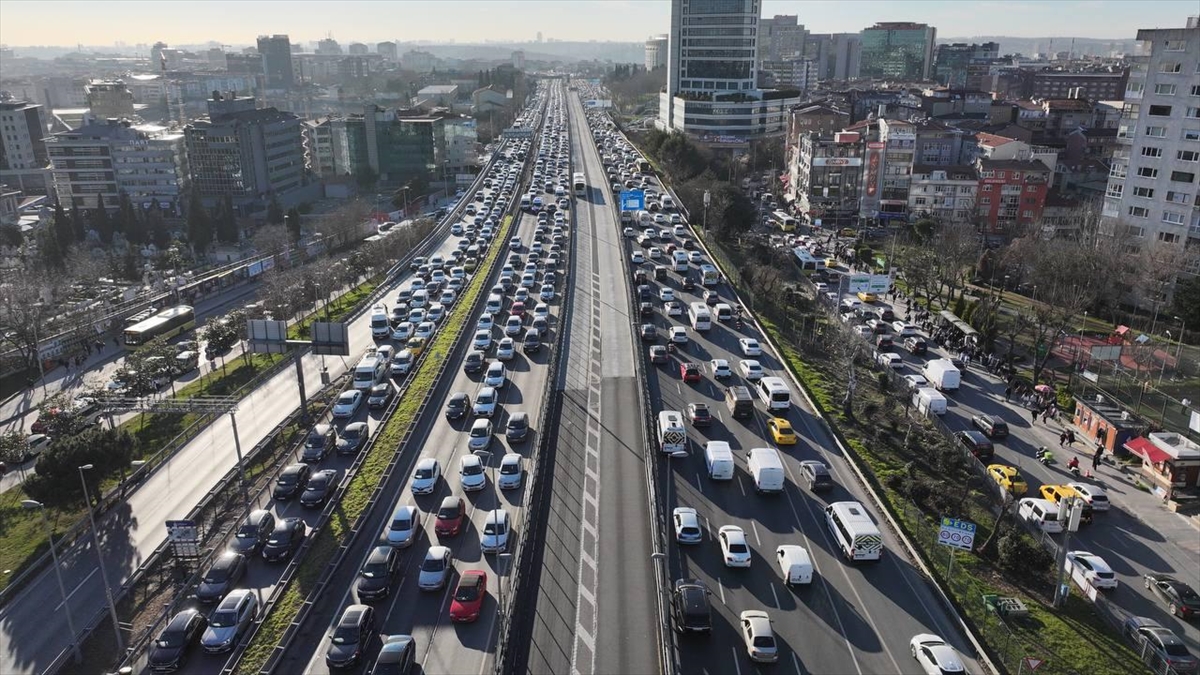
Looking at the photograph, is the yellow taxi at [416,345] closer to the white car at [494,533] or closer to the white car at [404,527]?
the white car at [404,527]

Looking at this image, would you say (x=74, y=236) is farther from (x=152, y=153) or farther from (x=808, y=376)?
(x=808, y=376)

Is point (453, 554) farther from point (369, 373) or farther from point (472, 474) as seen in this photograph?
point (369, 373)

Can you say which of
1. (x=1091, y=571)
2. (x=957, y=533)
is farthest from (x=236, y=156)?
(x=1091, y=571)

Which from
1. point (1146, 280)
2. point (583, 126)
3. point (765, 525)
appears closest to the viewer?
point (765, 525)

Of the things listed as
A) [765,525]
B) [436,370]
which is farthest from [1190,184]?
[436,370]

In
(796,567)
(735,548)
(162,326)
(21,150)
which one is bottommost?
(162,326)

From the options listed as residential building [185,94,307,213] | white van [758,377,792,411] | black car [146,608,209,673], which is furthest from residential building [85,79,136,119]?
A: black car [146,608,209,673]

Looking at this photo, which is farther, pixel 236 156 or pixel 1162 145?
pixel 236 156
